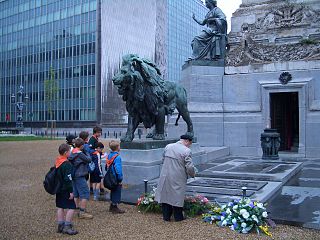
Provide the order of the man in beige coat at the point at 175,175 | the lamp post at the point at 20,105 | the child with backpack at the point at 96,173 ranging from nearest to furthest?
1. the man in beige coat at the point at 175,175
2. the child with backpack at the point at 96,173
3. the lamp post at the point at 20,105

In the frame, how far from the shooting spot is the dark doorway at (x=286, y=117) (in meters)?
17.9

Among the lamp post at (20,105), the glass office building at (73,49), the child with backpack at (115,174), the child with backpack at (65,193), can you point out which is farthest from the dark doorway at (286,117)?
the glass office building at (73,49)

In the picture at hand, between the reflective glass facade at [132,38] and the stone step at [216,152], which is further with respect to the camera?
the reflective glass facade at [132,38]

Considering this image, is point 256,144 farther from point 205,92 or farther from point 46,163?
point 46,163

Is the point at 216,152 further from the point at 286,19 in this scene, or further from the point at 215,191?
the point at 286,19

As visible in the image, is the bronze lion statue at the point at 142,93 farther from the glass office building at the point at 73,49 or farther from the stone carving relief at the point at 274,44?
the glass office building at the point at 73,49

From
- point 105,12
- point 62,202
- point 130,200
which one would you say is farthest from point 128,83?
point 105,12

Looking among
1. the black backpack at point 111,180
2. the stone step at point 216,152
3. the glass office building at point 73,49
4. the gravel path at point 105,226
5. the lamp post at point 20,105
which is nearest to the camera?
the gravel path at point 105,226

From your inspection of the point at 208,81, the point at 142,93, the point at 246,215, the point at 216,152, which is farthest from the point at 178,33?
the point at 246,215

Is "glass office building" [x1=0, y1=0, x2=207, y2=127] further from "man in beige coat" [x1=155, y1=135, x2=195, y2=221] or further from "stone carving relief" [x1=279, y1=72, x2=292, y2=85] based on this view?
"man in beige coat" [x1=155, y1=135, x2=195, y2=221]

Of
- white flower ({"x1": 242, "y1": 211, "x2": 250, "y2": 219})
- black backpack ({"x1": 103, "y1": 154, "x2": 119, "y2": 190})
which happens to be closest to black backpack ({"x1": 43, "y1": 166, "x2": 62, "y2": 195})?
black backpack ({"x1": 103, "y1": 154, "x2": 119, "y2": 190})

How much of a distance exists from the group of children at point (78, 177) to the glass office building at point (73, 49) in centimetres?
5396

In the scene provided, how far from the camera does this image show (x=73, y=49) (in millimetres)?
66000

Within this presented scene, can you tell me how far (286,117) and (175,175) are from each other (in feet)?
46.7
